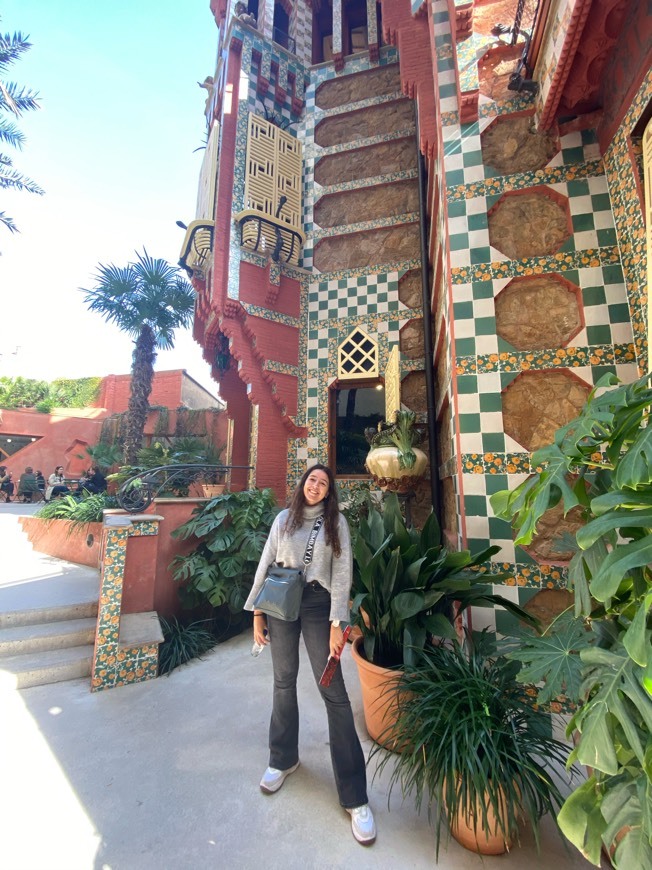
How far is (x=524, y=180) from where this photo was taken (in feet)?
10.3

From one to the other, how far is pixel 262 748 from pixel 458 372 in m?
2.86

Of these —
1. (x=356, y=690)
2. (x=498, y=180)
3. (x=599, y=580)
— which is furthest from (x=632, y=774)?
(x=498, y=180)

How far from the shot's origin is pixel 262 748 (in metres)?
2.34

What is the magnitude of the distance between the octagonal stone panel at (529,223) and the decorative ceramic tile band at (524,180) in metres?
0.06

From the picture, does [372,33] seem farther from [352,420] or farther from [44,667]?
[44,667]

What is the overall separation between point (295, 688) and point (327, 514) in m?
0.92

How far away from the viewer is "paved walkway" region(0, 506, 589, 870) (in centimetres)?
164

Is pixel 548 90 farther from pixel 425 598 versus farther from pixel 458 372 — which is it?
pixel 425 598

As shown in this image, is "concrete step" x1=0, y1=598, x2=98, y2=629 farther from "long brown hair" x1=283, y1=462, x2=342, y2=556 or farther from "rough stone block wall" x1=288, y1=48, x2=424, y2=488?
"rough stone block wall" x1=288, y1=48, x2=424, y2=488

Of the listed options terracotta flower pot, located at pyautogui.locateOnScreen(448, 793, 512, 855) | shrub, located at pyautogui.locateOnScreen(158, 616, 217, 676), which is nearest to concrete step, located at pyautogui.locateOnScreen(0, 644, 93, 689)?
shrub, located at pyautogui.locateOnScreen(158, 616, 217, 676)

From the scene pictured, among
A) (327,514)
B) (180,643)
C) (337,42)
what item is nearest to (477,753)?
(327,514)

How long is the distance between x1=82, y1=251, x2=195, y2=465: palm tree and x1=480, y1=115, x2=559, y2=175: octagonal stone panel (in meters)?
7.52

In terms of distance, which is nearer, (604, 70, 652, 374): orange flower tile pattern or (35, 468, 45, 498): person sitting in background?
(604, 70, 652, 374): orange flower tile pattern

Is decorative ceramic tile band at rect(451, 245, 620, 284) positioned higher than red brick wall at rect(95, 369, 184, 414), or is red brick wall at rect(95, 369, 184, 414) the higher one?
red brick wall at rect(95, 369, 184, 414)
